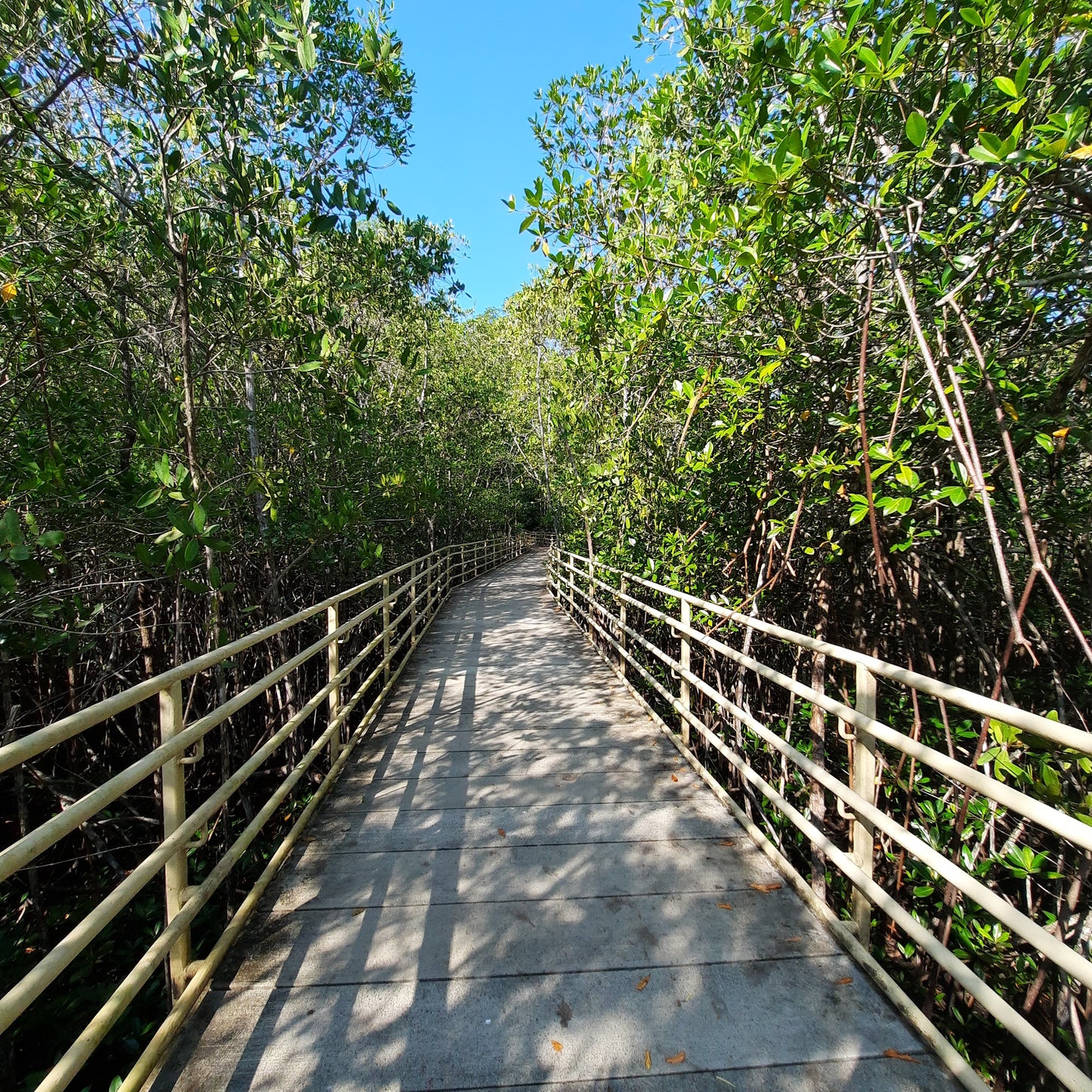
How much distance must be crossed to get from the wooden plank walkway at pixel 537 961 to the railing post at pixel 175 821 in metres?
0.14

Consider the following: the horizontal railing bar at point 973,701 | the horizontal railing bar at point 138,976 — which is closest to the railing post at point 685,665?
the horizontal railing bar at point 973,701

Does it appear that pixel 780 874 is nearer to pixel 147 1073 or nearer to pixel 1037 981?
pixel 1037 981

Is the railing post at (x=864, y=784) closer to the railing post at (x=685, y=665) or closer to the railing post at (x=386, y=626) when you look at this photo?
the railing post at (x=685, y=665)

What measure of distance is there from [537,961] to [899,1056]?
1067 millimetres

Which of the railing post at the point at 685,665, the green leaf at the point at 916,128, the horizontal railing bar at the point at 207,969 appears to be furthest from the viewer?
the railing post at the point at 685,665

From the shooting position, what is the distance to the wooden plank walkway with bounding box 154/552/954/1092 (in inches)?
63.9

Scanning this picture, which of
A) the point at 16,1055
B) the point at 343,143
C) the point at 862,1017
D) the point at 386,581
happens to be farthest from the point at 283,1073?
the point at 343,143

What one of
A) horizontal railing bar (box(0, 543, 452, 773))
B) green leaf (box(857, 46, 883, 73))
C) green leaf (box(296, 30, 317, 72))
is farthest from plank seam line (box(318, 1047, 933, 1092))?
green leaf (box(296, 30, 317, 72))

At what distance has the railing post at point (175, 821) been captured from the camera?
1.82 meters

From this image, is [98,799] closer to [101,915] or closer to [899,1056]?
[101,915]

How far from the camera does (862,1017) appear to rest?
70.1 inches

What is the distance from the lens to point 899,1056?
5.41ft

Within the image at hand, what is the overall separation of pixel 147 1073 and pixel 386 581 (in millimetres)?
4147

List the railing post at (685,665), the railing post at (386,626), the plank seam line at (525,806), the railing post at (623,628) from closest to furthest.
Answer: the plank seam line at (525,806)
the railing post at (685,665)
the railing post at (386,626)
the railing post at (623,628)
